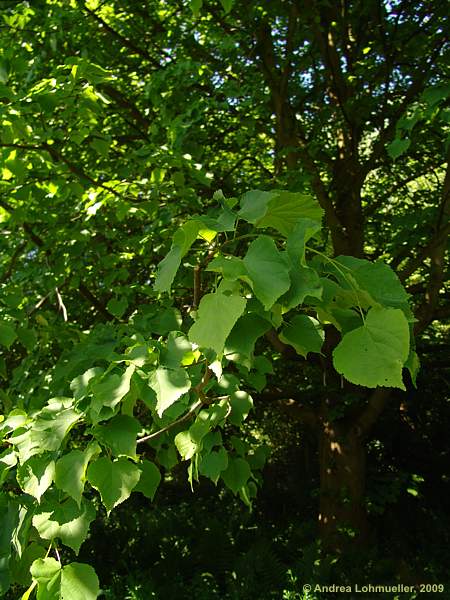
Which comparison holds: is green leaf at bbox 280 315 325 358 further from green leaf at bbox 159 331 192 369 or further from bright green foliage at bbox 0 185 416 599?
green leaf at bbox 159 331 192 369

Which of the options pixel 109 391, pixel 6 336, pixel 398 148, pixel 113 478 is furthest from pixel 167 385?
A: pixel 398 148

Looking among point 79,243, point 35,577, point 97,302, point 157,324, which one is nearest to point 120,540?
point 97,302

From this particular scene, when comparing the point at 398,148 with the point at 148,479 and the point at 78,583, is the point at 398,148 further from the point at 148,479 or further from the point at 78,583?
the point at 78,583

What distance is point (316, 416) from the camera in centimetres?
581

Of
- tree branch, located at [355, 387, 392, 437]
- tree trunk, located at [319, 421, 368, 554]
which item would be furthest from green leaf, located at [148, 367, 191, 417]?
tree trunk, located at [319, 421, 368, 554]

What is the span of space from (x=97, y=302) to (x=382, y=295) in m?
3.97

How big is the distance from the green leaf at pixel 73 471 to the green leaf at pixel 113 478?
0.09 ft

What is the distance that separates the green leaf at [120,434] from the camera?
3.76 ft

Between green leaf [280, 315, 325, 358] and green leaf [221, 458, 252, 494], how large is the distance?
2.59 ft

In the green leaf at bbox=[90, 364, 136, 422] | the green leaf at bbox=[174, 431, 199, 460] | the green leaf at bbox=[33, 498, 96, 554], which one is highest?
the green leaf at bbox=[90, 364, 136, 422]

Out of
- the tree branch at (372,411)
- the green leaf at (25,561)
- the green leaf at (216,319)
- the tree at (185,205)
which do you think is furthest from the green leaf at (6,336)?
the tree branch at (372,411)

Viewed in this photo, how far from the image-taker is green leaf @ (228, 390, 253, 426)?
1767 millimetres

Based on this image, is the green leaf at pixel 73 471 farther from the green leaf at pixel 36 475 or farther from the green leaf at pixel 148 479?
the green leaf at pixel 148 479

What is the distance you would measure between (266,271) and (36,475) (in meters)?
0.67
